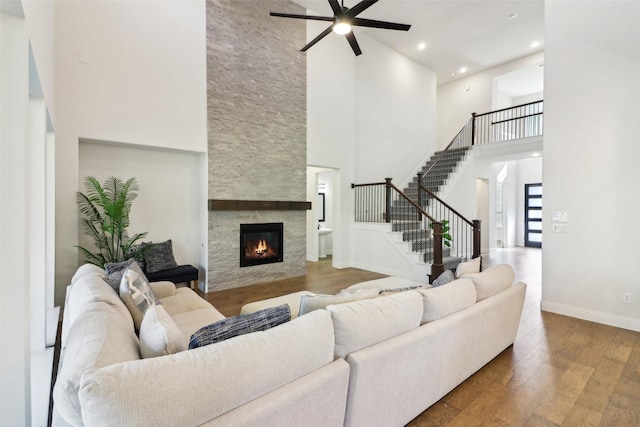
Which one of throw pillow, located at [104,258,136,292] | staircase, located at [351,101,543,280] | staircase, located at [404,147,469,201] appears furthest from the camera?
staircase, located at [404,147,469,201]

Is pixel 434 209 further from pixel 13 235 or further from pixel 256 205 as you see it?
pixel 13 235

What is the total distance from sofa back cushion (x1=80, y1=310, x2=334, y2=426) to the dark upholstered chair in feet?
11.6

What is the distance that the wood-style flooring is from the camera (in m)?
Result: 2.02

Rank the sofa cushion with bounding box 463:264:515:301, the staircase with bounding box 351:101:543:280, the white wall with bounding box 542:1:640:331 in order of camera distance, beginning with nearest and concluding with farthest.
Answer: the sofa cushion with bounding box 463:264:515:301
the white wall with bounding box 542:1:640:331
the staircase with bounding box 351:101:543:280

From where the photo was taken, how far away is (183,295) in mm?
3178

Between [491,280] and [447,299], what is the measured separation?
747 mm

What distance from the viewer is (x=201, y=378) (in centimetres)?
105

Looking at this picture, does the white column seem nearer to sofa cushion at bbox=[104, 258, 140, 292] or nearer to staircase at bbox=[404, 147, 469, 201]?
sofa cushion at bbox=[104, 258, 140, 292]

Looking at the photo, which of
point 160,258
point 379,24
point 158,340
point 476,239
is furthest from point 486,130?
point 158,340

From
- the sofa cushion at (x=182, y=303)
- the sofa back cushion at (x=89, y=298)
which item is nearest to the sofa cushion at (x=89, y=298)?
the sofa back cushion at (x=89, y=298)

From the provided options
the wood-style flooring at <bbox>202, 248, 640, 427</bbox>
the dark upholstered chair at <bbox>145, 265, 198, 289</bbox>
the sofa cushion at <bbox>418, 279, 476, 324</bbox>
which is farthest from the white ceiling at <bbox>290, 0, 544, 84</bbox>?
the wood-style flooring at <bbox>202, 248, 640, 427</bbox>

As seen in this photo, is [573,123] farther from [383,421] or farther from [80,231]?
[80,231]

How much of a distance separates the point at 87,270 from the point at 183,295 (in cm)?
90

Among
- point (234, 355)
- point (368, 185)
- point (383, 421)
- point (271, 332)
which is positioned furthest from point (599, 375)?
point (368, 185)
